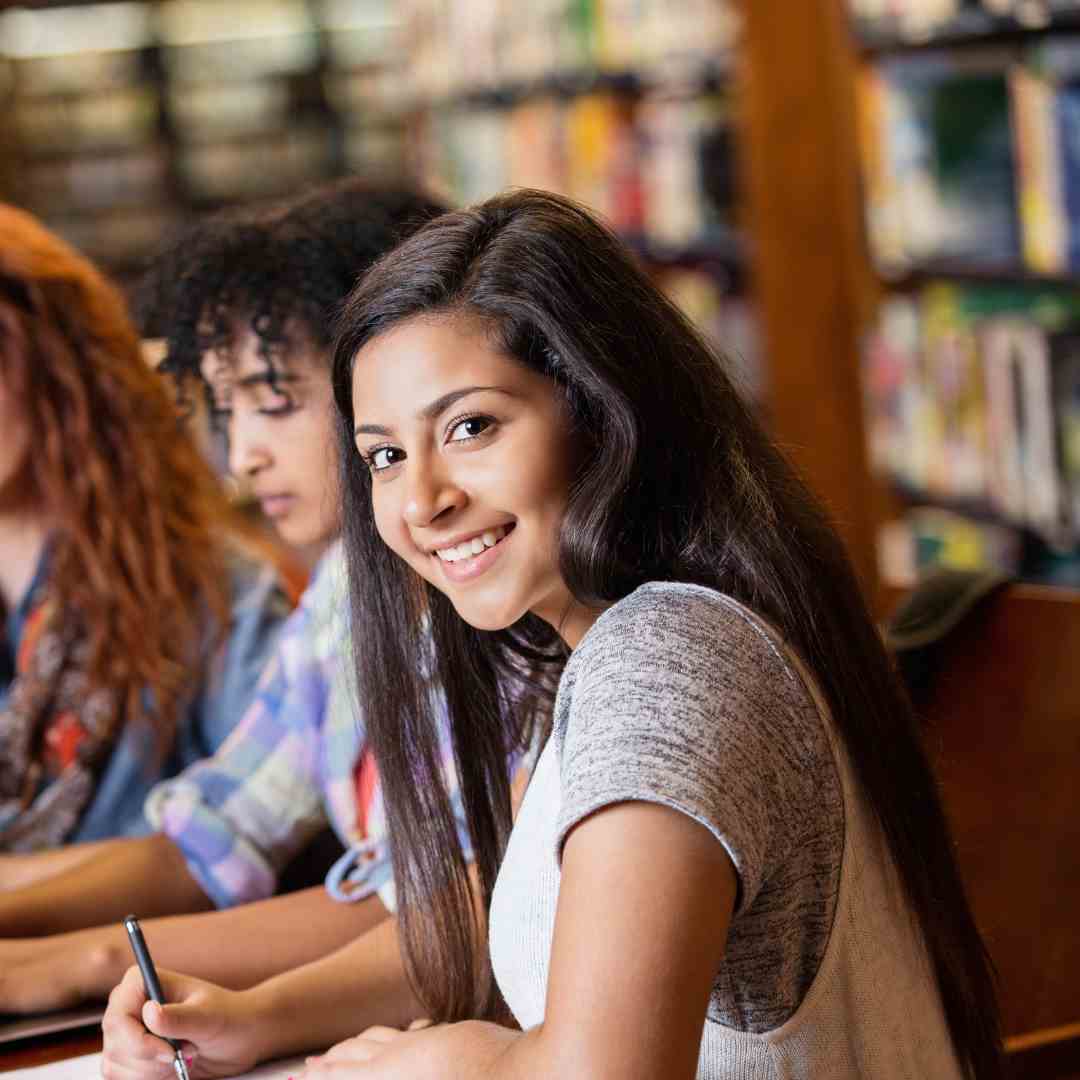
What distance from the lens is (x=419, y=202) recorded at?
4.69ft

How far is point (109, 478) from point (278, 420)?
431 millimetres

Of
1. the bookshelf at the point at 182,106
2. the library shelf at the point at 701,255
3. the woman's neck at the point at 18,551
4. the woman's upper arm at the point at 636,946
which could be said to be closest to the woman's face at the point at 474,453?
the woman's upper arm at the point at 636,946

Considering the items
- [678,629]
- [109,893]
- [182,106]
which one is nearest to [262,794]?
[109,893]

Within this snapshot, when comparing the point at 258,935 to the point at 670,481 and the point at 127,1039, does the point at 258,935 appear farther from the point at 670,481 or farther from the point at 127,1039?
the point at 670,481

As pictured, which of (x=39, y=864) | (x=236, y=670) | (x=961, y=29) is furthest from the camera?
(x=961, y=29)

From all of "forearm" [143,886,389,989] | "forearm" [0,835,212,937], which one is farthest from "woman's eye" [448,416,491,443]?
"forearm" [0,835,212,937]

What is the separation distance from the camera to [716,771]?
0.77m

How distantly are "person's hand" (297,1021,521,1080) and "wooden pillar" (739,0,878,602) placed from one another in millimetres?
2373

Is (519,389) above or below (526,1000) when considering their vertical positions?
above

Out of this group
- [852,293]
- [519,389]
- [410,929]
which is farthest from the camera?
[852,293]

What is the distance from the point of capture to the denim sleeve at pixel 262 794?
1369 mm

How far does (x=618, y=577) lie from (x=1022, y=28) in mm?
1854

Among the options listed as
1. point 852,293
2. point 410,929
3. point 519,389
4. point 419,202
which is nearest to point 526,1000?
point 410,929

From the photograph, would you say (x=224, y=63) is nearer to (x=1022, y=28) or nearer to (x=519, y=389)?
(x=1022, y=28)
